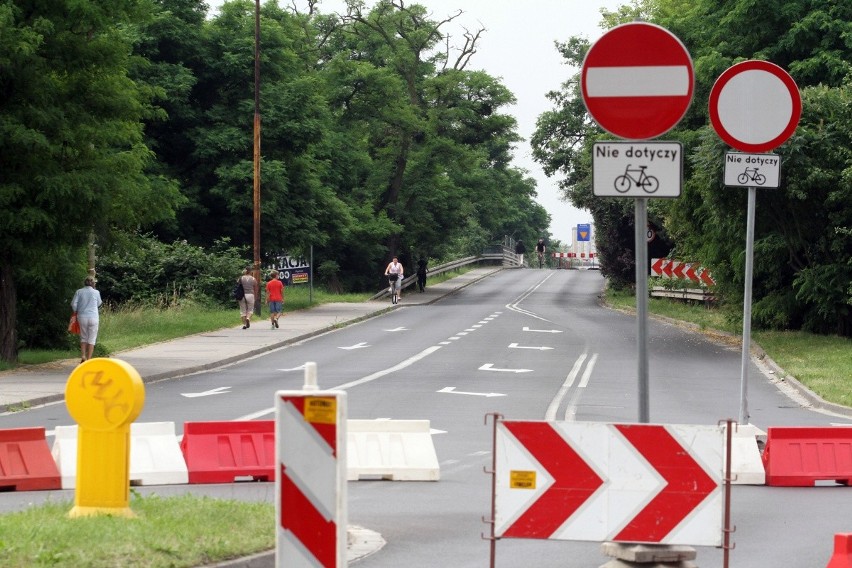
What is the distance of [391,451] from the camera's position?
40.3 feet

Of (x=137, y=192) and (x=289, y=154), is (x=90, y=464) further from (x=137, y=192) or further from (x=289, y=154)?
(x=289, y=154)

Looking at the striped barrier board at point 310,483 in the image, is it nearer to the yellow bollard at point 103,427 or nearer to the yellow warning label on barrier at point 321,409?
the yellow warning label on barrier at point 321,409

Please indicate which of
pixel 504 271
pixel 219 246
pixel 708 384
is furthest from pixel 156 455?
pixel 504 271

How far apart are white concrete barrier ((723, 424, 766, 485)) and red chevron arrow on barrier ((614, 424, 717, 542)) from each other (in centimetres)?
491

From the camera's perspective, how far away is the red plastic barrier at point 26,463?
11.3 meters

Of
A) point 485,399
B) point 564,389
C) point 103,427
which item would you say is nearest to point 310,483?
point 103,427

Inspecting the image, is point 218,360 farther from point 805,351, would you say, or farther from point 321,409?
point 321,409

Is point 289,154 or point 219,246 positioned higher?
point 289,154

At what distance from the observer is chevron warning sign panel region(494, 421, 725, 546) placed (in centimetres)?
737

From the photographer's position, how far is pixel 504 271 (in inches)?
3615

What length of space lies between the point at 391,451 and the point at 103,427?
14.4ft

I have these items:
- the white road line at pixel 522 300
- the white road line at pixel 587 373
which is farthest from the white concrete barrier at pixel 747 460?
the white road line at pixel 522 300

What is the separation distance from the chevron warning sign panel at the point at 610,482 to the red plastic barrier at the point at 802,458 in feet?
16.6

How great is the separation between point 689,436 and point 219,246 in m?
41.5
